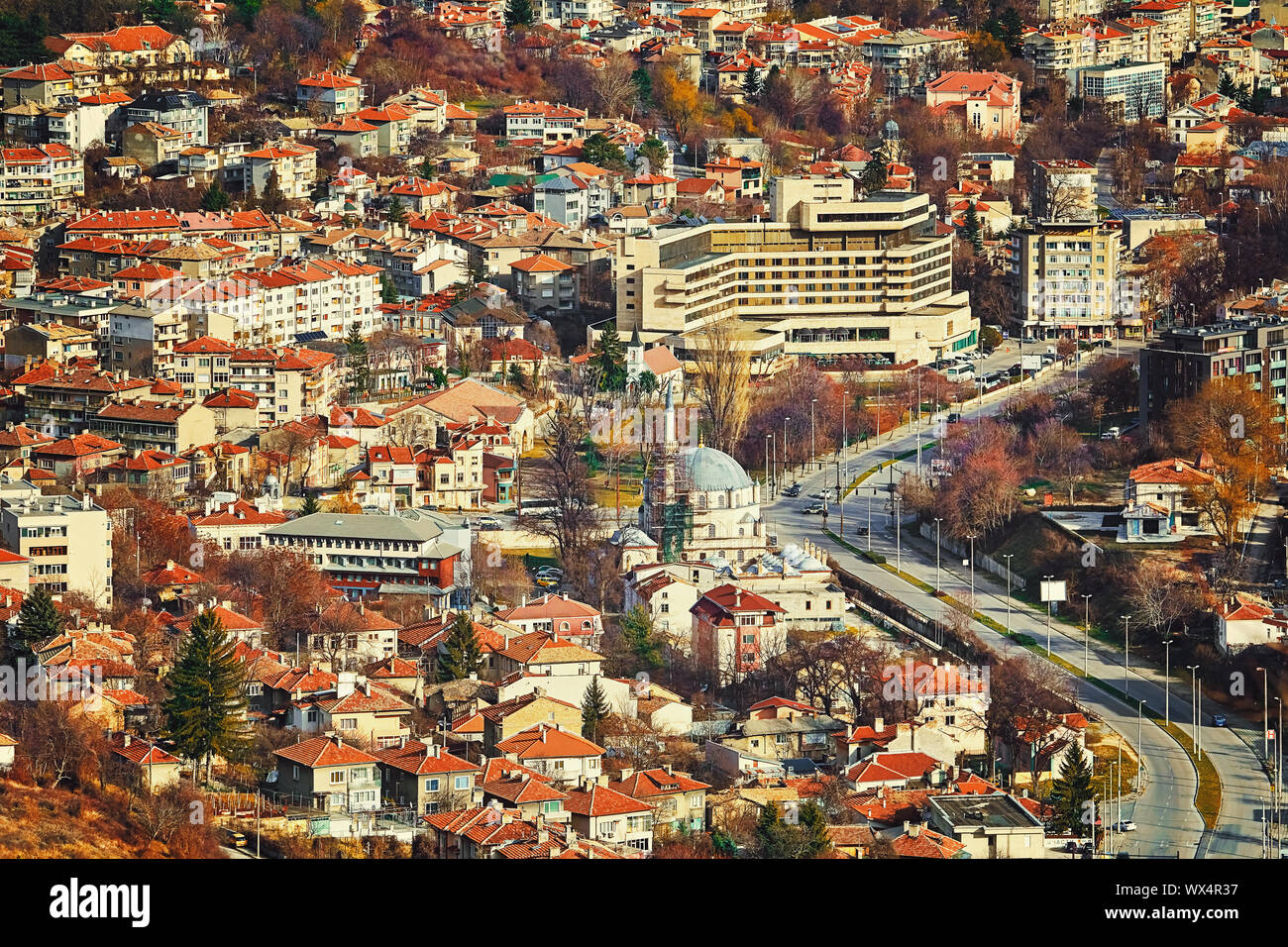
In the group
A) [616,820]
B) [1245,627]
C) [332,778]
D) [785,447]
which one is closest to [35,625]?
[332,778]

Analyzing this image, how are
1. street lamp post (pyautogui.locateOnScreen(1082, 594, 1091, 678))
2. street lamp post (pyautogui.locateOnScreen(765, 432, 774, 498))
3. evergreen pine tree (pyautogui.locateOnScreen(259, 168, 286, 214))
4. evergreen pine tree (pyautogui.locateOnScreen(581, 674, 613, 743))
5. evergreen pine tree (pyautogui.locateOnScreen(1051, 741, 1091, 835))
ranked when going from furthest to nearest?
evergreen pine tree (pyautogui.locateOnScreen(259, 168, 286, 214)) < street lamp post (pyautogui.locateOnScreen(765, 432, 774, 498)) < street lamp post (pyautogui.locateOnScreen(1082, 594, 1091, 678)) < evergreen pine tree (pyautogui.locateOnScreen(581, 674, 613, 743)) < evergreen pine tree (pyautogui.locateOnScreen(1051, 741, 1091, 835))

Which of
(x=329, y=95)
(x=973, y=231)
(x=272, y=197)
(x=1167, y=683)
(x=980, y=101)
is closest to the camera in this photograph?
(x=1167, y=683)

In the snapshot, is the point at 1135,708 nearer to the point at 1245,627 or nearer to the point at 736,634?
the point at 1245,627

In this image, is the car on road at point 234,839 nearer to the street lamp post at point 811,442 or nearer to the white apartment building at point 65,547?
the white apartment building at point 65,547

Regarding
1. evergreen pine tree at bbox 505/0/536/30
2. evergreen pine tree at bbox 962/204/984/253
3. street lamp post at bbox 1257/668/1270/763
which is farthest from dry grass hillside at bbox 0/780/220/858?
evergreen pine tree at bbox 505/0/536/30

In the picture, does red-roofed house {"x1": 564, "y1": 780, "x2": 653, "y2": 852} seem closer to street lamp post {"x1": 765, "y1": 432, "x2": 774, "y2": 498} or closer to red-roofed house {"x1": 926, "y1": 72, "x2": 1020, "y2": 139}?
street lamp post {"x1": 765, "y1": 432, "x2": 774, "y2": 498}
